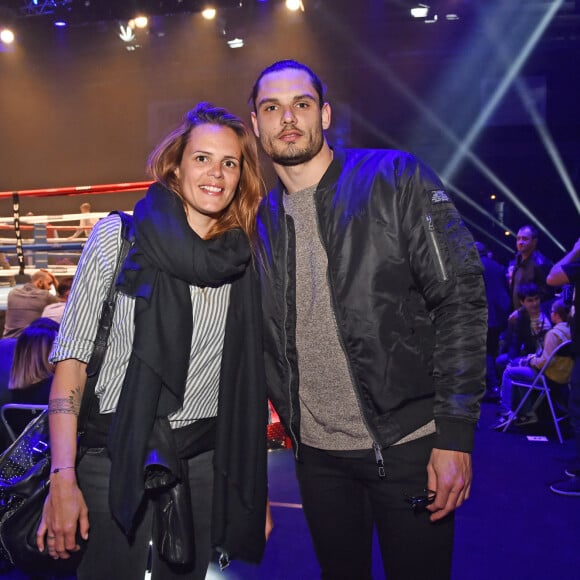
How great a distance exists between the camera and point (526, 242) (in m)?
7.55

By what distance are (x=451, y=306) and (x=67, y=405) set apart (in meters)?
1.09

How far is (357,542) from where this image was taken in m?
1.91

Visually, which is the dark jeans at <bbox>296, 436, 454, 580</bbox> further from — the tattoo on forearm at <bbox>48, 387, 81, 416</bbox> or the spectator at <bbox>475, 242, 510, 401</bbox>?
the spectator at <bbox>475, 242, 510, 401</bbox>

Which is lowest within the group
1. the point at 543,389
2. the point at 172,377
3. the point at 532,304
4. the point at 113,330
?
the point at 543,389

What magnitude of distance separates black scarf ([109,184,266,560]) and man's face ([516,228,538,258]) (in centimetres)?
630

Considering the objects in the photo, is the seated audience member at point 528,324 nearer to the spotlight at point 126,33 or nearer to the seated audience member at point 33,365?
the seated audience member at point 33,365

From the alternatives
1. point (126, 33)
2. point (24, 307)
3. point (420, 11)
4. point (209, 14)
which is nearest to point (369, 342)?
point (24, 307)

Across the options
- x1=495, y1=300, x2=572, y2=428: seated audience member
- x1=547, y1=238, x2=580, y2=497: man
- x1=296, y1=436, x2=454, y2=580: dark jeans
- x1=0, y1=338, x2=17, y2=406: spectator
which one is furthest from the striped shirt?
x1=495, y1=300, x2=572, y2=428: seated audience member

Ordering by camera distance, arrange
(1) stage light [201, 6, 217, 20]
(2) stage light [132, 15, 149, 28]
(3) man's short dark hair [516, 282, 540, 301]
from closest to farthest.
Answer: (3) man's short dark hair [516, 282, 540, 301]
(1) stage light [201, 6, 217, 20]
(2) stage light [132, 15, 149, 28]

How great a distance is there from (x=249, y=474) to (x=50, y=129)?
14.2 meters

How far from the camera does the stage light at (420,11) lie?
12133 millimetres

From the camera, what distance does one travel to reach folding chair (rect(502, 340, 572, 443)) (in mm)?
5575

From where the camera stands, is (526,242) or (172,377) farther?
(526,242)

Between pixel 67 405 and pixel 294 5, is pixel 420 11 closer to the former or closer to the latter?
pixel 294 5
